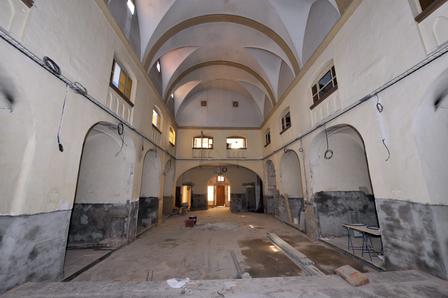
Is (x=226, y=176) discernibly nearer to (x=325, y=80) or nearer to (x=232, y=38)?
(x=232, y=38)

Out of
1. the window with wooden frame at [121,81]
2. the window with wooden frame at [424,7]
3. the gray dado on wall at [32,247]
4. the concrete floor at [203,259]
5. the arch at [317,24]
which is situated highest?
the arch at [317,24]

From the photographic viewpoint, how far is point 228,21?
7.94 m

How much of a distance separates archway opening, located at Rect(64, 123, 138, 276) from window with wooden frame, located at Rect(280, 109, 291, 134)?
7146 mm

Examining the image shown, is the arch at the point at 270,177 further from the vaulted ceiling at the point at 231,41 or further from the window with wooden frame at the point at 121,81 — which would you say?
the window with wooden frame at the point at 121,81

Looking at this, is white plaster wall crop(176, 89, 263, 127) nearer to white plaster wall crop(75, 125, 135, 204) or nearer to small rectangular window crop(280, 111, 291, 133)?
small rectangular window crop(280, 111, 291, 133)

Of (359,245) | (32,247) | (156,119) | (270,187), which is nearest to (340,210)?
(359,245)

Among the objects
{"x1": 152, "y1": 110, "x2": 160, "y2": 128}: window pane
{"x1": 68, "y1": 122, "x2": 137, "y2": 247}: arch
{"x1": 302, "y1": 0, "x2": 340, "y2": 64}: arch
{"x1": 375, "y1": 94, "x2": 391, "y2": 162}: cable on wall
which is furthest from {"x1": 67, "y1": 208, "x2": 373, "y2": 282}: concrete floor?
{"x1": 302, "y1": 0, "x2": 340, "y2": 64}: arch

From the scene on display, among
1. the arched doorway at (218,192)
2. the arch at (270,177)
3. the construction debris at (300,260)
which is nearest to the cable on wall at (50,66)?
the construction debris at (300,260)

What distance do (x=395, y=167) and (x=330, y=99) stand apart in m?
2.76

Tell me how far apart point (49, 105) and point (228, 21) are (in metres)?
7.79

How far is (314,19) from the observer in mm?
6121

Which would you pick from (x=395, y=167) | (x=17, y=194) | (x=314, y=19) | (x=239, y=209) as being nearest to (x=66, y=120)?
(x=17, y=194)

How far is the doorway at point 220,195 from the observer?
18.7 m

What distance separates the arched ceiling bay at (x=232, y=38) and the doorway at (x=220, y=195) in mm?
10673
